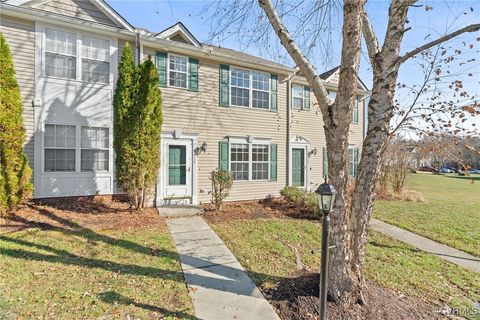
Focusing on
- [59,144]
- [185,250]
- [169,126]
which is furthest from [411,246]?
[59,144]

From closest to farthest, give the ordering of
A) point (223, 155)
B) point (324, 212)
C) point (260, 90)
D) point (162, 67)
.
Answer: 1. point (324, 212)
2. point (162, 67)
3. point (223, 155)
4. point (260, 90)

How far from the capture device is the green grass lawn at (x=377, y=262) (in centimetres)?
418

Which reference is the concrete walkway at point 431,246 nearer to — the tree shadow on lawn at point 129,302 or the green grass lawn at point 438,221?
the green grass lawn at point 438,221

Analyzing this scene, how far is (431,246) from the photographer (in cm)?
629

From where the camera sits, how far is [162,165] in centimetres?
909

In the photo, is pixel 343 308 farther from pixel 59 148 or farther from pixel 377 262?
pixel 59 148

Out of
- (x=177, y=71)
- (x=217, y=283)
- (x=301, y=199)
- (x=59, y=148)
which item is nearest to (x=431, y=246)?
(x=301, y=199)

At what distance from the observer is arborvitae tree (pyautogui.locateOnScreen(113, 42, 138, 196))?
7.76 metres

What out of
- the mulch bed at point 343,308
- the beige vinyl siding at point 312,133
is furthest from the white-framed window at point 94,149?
the beige vinyl siding at point 312,133

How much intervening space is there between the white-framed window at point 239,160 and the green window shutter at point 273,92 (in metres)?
2.15

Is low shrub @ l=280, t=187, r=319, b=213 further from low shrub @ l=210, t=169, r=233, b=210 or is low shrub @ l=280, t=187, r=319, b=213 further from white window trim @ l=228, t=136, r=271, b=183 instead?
low shrub @ l=210, t=169, r=233, b=210

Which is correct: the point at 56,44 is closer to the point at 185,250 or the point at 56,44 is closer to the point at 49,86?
the point at 49,86

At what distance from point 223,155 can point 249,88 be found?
3007mm

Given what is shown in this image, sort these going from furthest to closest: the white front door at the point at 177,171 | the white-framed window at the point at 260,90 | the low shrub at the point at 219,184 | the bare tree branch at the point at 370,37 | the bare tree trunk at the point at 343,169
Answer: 1. the white-framed window at the point at 260,90
2. the white front door at the point at 177,171
3. the low shrub at the point at 219,184
4. the bare tree branch at the point at 370,37
5. the bare tree trunk at the point at 343,169
